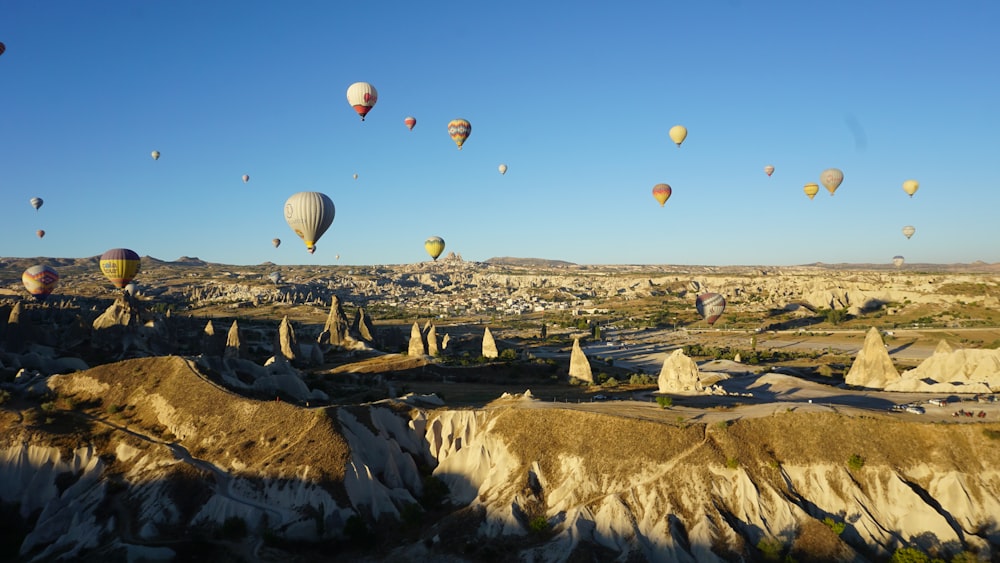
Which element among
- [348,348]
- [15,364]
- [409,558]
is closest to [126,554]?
[409,558]

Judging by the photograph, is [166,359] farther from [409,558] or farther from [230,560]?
[409,558]

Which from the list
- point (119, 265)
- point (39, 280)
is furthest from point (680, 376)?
point (39, 280)

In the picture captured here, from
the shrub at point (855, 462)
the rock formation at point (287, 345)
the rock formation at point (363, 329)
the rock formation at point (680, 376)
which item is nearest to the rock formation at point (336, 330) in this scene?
the rock formation at point (363, 329)

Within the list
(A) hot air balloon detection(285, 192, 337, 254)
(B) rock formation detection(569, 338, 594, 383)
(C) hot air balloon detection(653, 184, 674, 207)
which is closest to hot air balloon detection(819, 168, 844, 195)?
(C) hot air balloon detection(653, 184, 674, 207)

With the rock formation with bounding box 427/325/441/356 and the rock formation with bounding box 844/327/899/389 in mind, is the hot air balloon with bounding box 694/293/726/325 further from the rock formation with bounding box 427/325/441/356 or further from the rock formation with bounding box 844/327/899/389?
the rock formation with bounding box 427/325/441/356

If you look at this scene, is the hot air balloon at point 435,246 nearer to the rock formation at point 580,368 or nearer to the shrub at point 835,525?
the rock formation at point 580,368
